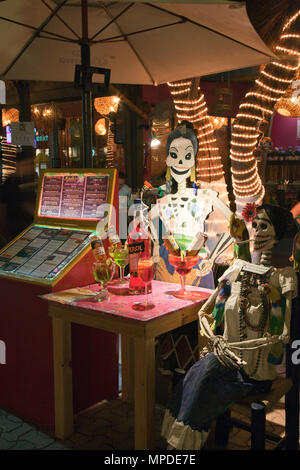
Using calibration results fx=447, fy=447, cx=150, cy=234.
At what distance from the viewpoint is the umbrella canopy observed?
288 centimetres

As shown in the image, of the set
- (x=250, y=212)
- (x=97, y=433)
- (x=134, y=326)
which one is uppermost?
(x=250, y=212)

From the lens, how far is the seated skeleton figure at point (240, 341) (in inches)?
75.8

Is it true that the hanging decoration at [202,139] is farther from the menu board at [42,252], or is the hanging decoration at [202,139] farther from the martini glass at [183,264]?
the menu board at [42,252]

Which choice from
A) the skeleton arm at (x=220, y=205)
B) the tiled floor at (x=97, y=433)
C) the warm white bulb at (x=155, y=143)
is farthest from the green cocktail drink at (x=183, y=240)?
the warm white bulb at (x=155, y=143)

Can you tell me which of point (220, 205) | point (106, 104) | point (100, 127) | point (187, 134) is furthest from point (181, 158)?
point (100, 127)

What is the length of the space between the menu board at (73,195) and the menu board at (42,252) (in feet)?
0.38

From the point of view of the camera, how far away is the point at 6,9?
9.64 ft

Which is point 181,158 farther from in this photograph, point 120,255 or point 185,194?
point 120,255

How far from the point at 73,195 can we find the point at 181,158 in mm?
737

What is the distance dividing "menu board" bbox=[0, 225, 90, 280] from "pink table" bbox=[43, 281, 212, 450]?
8.4 inches

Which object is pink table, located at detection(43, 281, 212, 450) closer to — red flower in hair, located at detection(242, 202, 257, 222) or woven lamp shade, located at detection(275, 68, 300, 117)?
red flower in hair, located at detection(242, 202, 257, 222)

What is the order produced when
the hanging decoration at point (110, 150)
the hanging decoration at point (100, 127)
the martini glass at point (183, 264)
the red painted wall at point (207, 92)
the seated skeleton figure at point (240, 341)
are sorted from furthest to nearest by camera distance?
1. the red painted wall at point (207, 92)
2. the hanging decoration at point (110, 150)
3. the hanging decoration at point (100, 127)
4. the martini glass at point (183, 264)
5. the seated skeleton figure at point (240, 341)

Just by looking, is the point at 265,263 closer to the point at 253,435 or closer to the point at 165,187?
the point at 253,435

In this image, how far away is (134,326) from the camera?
2023mm
